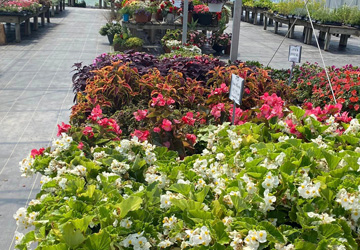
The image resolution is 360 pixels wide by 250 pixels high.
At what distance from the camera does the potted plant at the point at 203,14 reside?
965 cm

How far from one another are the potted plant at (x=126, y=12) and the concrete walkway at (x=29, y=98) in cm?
88

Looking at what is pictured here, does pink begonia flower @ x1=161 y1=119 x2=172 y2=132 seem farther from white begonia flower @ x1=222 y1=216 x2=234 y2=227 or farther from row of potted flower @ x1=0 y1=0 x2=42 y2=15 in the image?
row of potted flower @ x1=0 y1=0 x2=42 y2=15

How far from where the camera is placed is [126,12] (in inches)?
376

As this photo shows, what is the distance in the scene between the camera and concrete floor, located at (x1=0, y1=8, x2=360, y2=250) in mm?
3404

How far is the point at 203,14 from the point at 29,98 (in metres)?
5.21

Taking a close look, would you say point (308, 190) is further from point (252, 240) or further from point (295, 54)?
point (295, 54)

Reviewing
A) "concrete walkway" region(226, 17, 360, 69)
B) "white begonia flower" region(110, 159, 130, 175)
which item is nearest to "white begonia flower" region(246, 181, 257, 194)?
"white begonia flower" region(110, 159, 130, 175)

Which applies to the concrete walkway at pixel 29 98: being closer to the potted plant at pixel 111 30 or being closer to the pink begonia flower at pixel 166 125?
the potted plant at pixel 111 30

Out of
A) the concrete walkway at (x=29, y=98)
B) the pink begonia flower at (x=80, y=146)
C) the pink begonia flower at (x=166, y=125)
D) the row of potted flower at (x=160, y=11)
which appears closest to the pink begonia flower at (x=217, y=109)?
the pink begonia flower at (x=166, y=125)

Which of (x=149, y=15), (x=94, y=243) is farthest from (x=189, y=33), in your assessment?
(x=94, y=243)

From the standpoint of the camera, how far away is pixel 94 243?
Answer: 1331mm

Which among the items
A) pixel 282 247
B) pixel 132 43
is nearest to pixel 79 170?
pixel 282 247

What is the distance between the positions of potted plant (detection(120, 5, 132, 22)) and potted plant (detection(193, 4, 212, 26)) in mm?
1529

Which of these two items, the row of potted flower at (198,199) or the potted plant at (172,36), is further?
the potted plant at (172,36)
